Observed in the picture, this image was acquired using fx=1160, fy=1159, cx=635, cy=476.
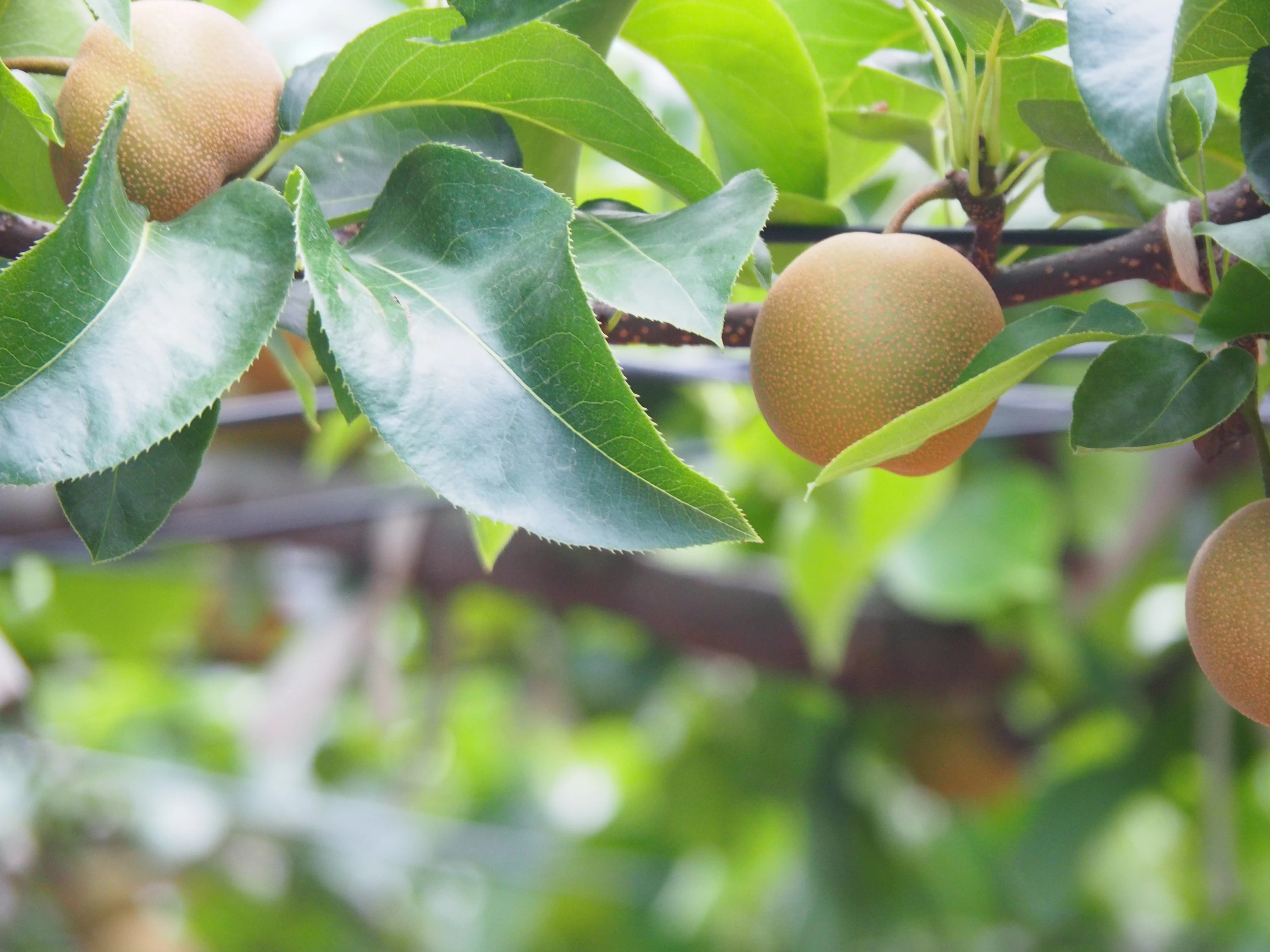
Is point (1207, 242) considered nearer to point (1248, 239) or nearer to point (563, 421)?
point (1248, 239)

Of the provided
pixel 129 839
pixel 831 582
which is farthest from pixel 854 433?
pixel 129 839

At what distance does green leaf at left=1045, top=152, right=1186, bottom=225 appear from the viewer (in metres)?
0.42

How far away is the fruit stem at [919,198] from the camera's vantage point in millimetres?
367

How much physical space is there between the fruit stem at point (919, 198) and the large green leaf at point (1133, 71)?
10cm

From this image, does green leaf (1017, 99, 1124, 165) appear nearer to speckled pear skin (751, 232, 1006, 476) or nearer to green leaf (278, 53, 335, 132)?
speckled pear skin (751, 232, 1006, 476)

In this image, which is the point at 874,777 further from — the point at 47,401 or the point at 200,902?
the point at 47,401

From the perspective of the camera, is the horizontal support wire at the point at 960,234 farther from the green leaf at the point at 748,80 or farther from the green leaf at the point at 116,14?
the green leaf at the point at 116,14

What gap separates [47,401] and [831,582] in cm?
85

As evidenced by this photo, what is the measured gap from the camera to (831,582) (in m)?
1.04

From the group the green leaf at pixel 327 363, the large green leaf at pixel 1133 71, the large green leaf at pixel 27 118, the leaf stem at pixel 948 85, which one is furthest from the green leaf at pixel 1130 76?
the large green leaf at pixel 27 118

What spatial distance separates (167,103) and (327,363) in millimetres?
85

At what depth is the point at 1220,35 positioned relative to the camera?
1.01 ft

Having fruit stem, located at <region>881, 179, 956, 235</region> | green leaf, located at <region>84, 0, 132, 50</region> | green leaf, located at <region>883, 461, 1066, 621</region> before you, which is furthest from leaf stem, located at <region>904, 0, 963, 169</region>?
green leaf, located at <region>883, 461, 1066, 621</region>

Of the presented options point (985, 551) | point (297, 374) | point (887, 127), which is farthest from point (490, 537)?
point (985, 551)
